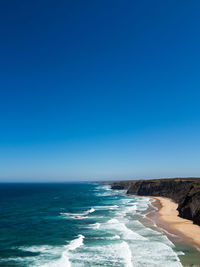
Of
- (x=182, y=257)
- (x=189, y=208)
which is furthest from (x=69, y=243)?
(x=189, y=208)

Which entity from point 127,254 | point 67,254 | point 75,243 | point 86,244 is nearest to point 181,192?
point 86,244

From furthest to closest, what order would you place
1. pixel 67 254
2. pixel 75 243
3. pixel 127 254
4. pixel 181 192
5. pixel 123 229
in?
pixel 181 192 < pixel 123 229 < pixel 75 243 < pixel 67 254 < pixel 127 254

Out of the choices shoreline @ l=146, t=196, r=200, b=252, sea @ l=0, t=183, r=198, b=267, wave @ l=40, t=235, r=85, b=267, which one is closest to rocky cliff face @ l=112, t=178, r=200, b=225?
shoreline @ l=146, t=196, r=200, b=252

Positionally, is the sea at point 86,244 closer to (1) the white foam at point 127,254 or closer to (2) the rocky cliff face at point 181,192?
(1) the white foam at point 127,254

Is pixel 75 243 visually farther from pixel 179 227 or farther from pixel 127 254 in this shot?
pixel 179 227

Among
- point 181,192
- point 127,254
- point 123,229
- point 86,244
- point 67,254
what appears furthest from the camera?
point 181,192

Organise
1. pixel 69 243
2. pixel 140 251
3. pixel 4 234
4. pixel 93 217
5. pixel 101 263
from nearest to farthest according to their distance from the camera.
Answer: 1. pixel 101 263
2. pixel 140 251
3. pixel 69 243
4. pixel 4 234
5. pixel 93 217

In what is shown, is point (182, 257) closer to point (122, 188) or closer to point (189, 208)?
point (189, 208)

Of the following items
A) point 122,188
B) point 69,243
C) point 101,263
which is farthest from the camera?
point 122,188
